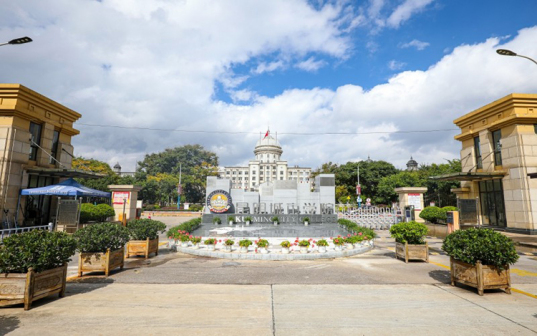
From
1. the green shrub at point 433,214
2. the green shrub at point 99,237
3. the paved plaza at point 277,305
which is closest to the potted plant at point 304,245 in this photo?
the paved plaza at point 277,305

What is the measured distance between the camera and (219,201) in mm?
27672

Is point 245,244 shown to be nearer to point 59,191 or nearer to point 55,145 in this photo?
point 59,191

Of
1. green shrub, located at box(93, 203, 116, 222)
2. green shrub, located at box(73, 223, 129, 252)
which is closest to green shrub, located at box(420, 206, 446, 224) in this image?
green shrub, located at box(73, 223, 129, 252)

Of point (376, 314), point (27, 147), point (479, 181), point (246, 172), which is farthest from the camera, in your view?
point (246, 172)

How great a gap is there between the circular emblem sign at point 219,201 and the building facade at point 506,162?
20270mm

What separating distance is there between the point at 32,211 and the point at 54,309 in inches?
663

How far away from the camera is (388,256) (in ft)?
38.1

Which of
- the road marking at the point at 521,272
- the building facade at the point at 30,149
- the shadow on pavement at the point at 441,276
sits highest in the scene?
the building facade at the point at 30,149

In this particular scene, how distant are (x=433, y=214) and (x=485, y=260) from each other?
16.5 metres

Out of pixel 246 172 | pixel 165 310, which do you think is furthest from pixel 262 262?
pixel 246 172

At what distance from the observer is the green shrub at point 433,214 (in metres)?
20.8

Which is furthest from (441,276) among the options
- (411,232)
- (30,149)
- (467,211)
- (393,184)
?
(393,184)

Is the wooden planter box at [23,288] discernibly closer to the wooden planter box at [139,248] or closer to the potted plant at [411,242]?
the wooden planter box at [139,248]

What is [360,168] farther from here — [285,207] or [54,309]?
[54,309]
